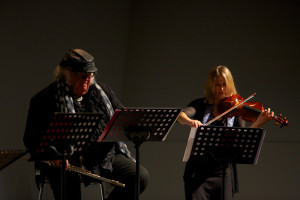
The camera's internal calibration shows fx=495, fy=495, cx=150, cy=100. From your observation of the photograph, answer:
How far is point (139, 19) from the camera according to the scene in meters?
5.54

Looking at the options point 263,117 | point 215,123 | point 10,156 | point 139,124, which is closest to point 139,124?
point 139,124

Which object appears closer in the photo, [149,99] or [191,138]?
[191,138]

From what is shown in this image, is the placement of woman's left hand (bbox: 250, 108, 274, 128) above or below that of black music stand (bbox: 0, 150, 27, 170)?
below

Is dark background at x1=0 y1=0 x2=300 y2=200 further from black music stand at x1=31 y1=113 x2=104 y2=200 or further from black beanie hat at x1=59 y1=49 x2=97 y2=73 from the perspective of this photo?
black music stand at x1=31 y1=113 x2=104 y2=200

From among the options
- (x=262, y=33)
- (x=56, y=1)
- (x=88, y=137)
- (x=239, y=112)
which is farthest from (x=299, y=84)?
(x=88, y=137)

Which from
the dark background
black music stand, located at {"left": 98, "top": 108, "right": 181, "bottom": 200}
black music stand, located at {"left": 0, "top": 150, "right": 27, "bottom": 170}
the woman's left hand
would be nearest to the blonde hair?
the woman's left hand

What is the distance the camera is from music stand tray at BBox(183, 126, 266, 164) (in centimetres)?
301

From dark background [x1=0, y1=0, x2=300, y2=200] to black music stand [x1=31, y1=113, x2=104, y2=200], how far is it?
1679mm

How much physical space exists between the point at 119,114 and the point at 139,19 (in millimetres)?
2884

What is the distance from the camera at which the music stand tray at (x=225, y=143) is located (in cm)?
301

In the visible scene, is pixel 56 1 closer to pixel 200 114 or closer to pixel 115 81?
pixel 115 81

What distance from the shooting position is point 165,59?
5.39m

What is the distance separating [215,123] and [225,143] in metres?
0.68

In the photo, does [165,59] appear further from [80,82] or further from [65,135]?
[65,135]
